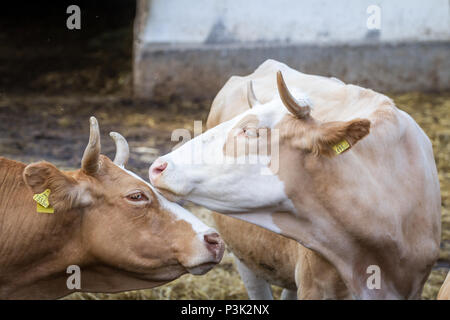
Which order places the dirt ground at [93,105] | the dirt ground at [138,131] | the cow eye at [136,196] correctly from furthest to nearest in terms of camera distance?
the dirt ground at [93,105] → the dirt ground at [138,131] → the cow eye at [136,196]

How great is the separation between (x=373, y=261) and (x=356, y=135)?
0.76 metres

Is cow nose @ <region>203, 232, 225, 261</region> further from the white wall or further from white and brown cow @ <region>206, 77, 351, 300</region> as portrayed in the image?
the white wall

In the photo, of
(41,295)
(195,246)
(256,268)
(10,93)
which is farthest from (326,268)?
(10,93)

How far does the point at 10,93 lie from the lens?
456 inches

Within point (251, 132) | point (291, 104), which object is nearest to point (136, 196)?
point (251, 132)

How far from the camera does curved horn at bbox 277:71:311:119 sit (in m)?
3.42

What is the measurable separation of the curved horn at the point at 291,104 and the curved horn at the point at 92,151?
944mm

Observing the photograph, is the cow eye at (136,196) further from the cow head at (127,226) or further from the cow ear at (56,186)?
the cow ear at (56,186)

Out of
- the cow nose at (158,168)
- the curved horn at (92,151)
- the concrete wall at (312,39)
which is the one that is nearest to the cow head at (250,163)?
the cow nose at (158,168)

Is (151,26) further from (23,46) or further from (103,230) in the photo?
(103,230)

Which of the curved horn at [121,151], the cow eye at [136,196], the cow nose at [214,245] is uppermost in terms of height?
A: the curved horn at [121,151]

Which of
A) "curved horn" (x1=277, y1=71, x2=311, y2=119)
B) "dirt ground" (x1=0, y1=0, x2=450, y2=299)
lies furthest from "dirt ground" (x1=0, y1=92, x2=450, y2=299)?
"curved horn" (x1=277, y1=71, x2=311, y2=119)

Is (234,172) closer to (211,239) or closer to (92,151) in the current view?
(211,239)

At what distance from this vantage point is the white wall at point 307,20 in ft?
34.2
